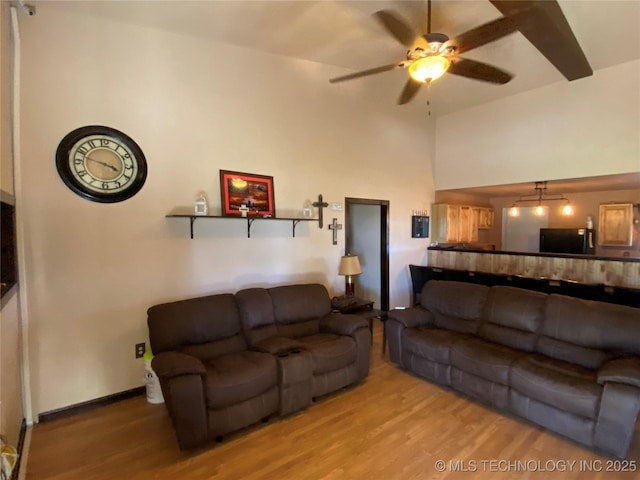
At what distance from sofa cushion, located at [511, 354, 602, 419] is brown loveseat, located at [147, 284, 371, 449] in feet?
4.29

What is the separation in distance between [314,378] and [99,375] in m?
1.90

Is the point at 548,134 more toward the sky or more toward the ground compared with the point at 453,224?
more toward the sky

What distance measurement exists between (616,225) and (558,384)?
5391mm

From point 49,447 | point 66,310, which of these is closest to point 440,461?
point 49,447

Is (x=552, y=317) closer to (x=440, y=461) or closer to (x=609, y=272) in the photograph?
(x=440, y=461)

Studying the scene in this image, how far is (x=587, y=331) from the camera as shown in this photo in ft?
8.74

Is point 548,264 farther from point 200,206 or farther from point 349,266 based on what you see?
point 200,206

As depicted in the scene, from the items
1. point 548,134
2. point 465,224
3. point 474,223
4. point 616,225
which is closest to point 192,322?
point 548,134

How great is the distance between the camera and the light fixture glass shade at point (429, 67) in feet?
7.71

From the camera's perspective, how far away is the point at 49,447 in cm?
234

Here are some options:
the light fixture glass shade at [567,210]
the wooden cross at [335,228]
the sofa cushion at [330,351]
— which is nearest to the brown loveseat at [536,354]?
the sofa cushion at [330,351]

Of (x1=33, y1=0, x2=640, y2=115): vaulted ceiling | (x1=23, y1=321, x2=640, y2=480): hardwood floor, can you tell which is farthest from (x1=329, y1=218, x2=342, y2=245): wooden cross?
(x1=23, y1=321, x2=640, y2=480): hardwood floor

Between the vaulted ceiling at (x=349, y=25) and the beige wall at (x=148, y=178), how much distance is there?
0.67ft

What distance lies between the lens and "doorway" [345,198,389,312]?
5.39 m
